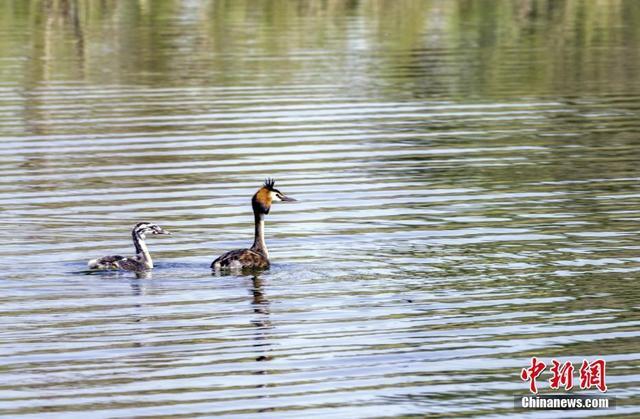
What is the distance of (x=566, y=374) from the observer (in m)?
12.9


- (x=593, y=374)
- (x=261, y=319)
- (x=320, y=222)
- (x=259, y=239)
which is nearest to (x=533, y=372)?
(x=593, y=374)

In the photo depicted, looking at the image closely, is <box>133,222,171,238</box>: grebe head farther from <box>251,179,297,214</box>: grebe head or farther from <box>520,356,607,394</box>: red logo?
<box>520,356,607,394</box>: red logo

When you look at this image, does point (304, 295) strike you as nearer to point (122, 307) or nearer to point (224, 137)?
point (122, 307)

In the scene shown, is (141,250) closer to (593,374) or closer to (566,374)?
(566,374)

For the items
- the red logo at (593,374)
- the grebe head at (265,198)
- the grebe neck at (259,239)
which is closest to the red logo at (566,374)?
the red logo at (593,374)

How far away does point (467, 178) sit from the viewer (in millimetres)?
22578

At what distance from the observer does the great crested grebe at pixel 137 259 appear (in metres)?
16.7

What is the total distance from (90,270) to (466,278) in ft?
12.4

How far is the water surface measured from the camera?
1300cm

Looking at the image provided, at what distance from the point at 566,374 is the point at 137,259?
560cm

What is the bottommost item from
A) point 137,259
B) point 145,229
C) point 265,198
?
point 137,259

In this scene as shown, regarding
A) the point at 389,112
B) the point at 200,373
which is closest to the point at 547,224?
the point at 200,373

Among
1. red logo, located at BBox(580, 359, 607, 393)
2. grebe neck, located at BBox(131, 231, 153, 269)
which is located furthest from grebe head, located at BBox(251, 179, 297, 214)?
red logo, located at BBox(580, 359, 607, 393)

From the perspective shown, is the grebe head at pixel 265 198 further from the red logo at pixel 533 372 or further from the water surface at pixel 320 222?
the red logo at pixel 533 372
